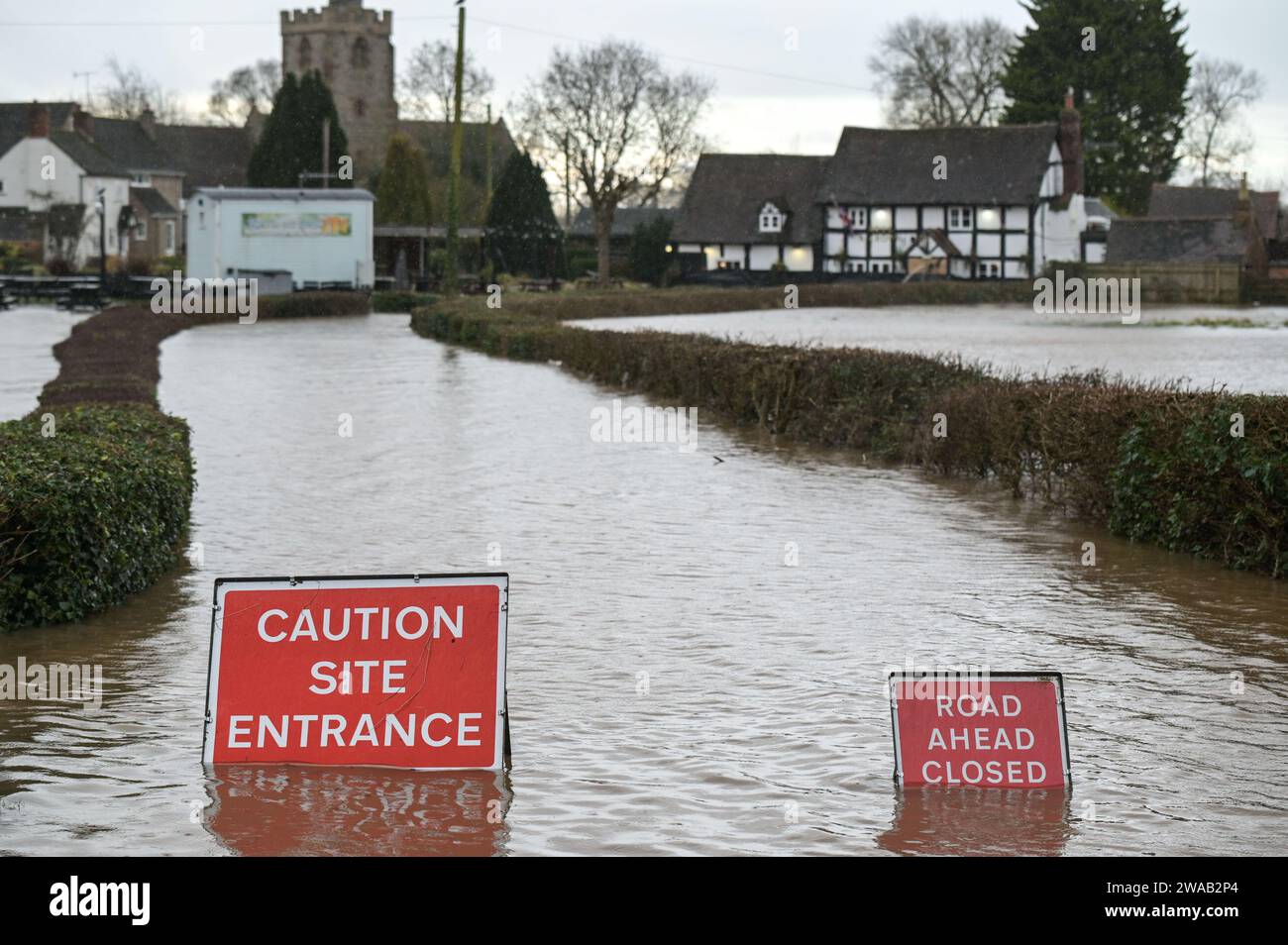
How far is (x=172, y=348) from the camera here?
39.0 m

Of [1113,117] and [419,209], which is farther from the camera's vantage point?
[1113,117]

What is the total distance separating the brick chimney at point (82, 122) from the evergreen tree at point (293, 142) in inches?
601

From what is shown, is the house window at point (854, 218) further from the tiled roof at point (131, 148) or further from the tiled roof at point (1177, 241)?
the tiled roof at point (131, 148)

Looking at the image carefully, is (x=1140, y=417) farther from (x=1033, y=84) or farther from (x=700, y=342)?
(x=1033, y=84)

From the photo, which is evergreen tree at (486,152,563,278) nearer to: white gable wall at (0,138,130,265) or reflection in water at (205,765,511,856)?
white gable wall at (0,138,130,265)

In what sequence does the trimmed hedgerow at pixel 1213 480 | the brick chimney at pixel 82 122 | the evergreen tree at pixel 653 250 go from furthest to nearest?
the brick chimney at pixel 82 122 < the evergreen tree at pixel 653 250 < the trimmed hedgerow at pixel 1213 480

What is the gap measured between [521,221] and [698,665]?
6731 cm

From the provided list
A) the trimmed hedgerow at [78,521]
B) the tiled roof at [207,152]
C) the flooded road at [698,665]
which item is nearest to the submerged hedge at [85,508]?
the trimmed hedgerow at [78,521]

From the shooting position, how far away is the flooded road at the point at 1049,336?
3219 centimetres

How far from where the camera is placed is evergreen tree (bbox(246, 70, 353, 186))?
268ft

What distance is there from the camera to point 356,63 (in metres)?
103

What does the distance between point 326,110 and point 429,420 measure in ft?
208

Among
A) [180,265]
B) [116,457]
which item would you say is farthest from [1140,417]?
[180,265]

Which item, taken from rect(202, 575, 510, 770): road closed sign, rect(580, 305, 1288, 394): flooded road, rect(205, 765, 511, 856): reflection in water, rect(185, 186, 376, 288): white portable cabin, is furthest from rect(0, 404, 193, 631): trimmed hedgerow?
rect(185, 186, 376, 288): white portable cabin
